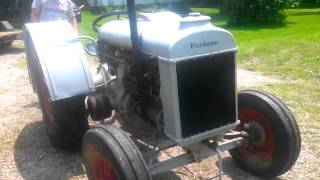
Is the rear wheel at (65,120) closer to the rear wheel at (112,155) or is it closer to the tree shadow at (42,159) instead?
the tree shadow at (42,159)

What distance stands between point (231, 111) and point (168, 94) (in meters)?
0.55

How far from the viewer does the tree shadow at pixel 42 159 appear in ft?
13.4

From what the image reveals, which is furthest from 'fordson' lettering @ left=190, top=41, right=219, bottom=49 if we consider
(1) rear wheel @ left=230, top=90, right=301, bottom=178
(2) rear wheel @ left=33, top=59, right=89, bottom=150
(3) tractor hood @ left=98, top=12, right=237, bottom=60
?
(2) rear wheel @ left=33, top=59, right=89, bottom=150

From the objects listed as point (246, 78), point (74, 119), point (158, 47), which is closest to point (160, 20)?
point (158, 47)

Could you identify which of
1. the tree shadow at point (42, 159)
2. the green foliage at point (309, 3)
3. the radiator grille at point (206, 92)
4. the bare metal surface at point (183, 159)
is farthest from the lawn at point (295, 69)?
the green foliage at point (309, 3)

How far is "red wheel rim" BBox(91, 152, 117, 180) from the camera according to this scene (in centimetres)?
300

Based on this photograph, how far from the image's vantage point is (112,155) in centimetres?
286

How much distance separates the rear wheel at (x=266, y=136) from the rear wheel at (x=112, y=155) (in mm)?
1283

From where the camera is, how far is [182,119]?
3.06 metres

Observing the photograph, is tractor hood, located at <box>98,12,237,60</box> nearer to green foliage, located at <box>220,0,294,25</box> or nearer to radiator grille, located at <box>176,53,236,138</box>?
radiator grille, located at <box>176,53,236,138</box>

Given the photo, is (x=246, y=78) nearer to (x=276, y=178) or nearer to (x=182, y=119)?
(x=276, y=178)

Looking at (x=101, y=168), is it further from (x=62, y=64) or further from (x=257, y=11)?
(x=257, y=11)

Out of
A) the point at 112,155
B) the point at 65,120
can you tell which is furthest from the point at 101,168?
the point at 65,120

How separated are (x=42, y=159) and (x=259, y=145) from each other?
84.1 inches
